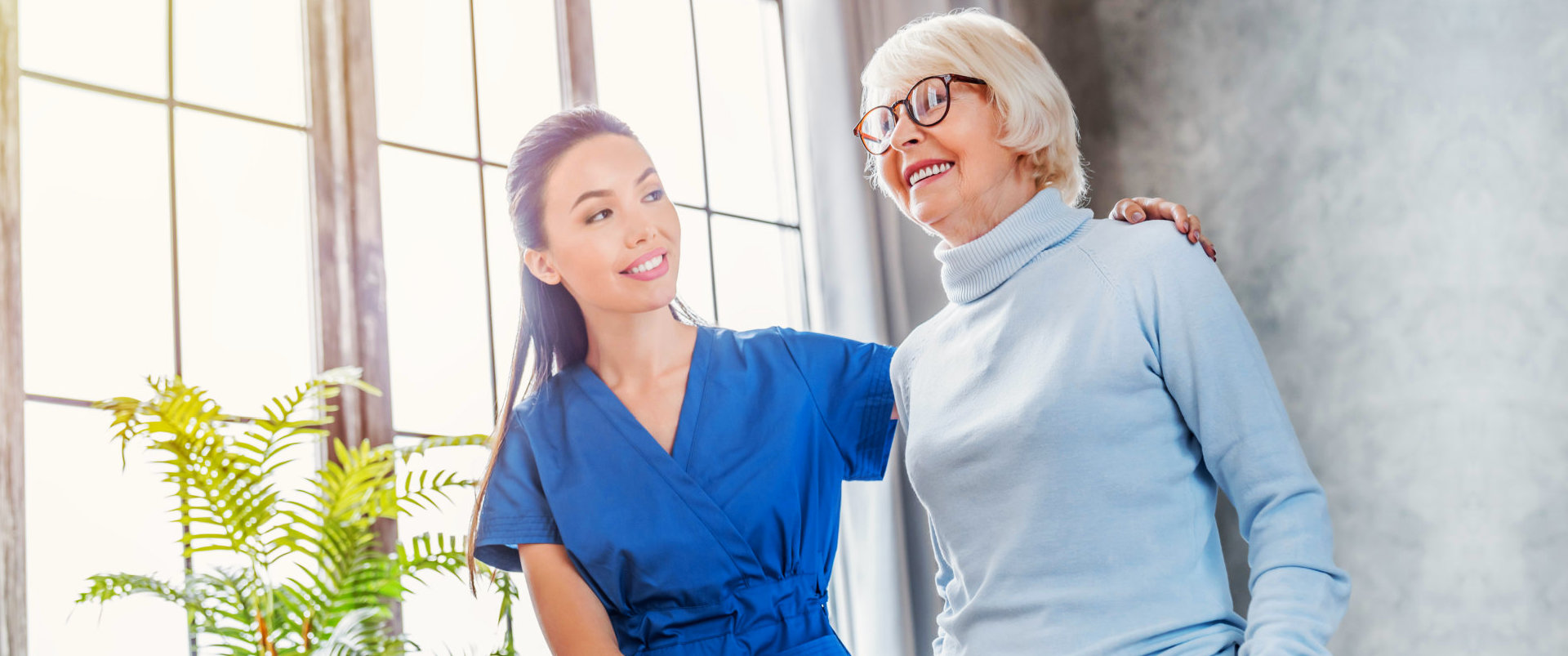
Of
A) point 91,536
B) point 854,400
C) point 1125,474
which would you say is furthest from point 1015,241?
point 91,536

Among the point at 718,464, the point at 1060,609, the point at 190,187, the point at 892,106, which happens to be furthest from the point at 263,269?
the point at 1060,609

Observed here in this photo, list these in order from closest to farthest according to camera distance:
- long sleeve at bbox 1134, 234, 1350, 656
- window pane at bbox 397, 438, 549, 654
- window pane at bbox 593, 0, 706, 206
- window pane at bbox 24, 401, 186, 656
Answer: long sleeve at bbox 1134, 234, 1350, 656 → window pane at bbox 24, 401, 186, 656 → window pane at bbox 397, 438, 549, 654 → window pane at bbox 593, 0, 706, 206

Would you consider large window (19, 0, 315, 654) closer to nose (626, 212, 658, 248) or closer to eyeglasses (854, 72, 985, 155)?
nose (626, 212, 658, 248)

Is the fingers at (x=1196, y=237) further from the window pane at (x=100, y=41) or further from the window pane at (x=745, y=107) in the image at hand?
the window pane at (x=745, y=107)

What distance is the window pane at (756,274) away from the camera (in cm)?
316

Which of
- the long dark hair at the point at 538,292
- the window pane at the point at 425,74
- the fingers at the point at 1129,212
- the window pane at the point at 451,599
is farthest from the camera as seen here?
the window pane at the point at 425,74

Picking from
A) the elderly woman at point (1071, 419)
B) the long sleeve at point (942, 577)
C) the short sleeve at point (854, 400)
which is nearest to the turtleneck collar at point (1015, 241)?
the elderly woman at point (1071, 419)

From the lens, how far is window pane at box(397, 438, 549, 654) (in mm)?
2449

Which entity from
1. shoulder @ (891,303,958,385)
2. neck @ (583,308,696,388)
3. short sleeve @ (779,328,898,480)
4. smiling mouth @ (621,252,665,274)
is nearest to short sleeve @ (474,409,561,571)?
neck @ (583,308,696,388)

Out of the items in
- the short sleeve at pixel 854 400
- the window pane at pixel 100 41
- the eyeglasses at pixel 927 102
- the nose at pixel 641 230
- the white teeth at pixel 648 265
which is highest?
the window pane at pixel 100 41

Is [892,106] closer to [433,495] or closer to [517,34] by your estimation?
[433,495]

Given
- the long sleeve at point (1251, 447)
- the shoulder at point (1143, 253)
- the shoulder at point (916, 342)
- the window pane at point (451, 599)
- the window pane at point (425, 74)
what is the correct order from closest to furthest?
the long sleeve at point (1251, 447) < the shoulder at point (1143, 253) < the shoulder at point (916, 342) < the window pane at point (451, 599) < the window pane at point (425, 74)

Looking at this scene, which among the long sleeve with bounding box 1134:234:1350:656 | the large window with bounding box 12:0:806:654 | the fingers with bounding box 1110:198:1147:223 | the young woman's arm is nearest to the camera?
the long sleeve with bounding box 1134:234:1350:656

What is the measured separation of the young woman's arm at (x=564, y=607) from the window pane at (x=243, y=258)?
89 cm
